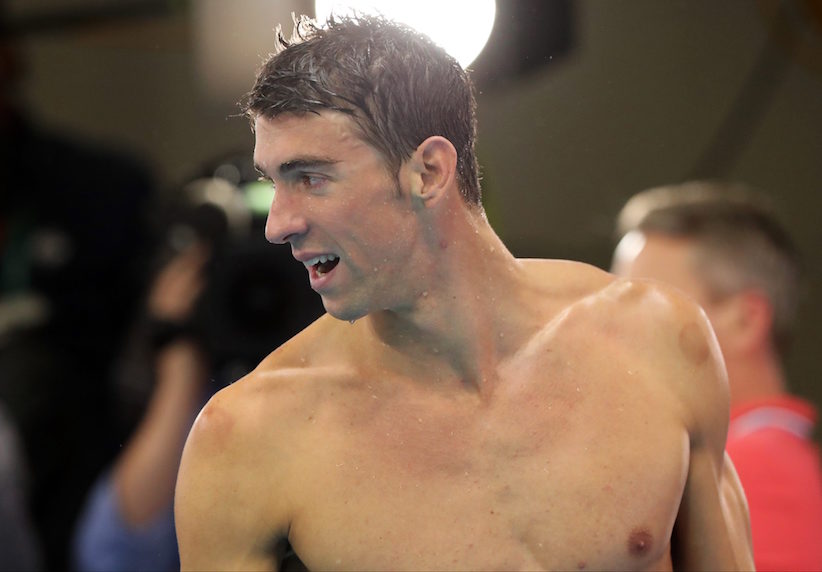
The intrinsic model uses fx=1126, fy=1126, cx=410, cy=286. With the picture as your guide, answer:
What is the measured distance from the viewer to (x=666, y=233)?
127 centimetres

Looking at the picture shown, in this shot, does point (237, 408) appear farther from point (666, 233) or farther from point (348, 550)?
point (666, 233)

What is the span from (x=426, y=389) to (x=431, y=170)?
16 centimetres

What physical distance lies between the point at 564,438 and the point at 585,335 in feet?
0.27

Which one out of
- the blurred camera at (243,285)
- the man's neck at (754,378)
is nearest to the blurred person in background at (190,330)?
the blurred camera at (243,285)

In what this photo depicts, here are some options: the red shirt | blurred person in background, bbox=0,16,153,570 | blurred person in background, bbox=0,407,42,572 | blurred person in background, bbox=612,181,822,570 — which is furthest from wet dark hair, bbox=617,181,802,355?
blurred person in background, bbox=0,16,153,570

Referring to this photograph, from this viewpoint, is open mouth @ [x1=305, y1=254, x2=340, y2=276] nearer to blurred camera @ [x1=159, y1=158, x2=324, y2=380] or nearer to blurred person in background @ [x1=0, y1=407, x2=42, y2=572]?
blurred camera @ [x1=159, y1=158, x2=324, y2=380]

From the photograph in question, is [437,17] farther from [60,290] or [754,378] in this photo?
[60,290]

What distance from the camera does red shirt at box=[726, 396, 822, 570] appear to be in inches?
41.6

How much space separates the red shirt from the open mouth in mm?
522

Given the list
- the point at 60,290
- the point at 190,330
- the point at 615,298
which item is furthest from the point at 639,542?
the point at 60,290

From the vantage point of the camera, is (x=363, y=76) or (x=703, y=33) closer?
(x=363, y=76)

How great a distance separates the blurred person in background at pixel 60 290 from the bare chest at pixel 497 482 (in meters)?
1.20

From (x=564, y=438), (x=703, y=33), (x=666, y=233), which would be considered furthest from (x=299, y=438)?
(x=703, y=33)

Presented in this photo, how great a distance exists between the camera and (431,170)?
2.51 ft
